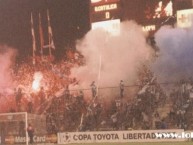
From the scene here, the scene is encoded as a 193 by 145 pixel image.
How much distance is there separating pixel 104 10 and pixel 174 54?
2.07m

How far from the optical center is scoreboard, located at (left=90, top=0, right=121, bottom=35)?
11.2 meters

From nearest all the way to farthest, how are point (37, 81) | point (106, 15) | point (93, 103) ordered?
point (106, 15)
point (93, 103)
point (37, 81)

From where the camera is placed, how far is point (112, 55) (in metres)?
11.4

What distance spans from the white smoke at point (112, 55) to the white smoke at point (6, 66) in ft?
6.40

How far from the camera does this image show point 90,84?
38.2ft

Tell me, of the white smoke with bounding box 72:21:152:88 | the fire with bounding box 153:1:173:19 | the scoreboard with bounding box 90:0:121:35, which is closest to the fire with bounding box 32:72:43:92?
the white smoke with bounding box 72:21:152:88

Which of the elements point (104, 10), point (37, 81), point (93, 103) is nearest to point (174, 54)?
point (104, 10)

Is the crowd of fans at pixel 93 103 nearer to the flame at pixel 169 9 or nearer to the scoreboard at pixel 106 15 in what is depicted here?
the scoreboard at pixel 106 15

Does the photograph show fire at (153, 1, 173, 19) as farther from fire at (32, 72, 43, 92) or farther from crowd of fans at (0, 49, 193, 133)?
fire at (32, 72, 43, 92)

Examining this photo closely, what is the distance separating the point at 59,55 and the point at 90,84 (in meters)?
1.14

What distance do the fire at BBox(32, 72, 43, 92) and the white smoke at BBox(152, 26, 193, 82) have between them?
3195mm

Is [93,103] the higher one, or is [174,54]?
[174,54]

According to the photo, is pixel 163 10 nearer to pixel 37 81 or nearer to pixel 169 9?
pixel 169 9

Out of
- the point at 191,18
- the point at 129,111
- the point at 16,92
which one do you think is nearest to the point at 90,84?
the point at 129,111
